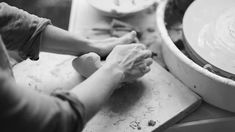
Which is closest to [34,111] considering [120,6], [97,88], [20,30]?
[97,88]

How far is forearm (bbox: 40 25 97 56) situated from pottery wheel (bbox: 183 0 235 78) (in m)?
0.38

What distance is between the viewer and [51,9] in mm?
1560

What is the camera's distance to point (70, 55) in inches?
48.8

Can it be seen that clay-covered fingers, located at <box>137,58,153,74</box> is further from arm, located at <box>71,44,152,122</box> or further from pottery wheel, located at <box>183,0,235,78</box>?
pottery wheel, located at <box>183,0,235,78</box>

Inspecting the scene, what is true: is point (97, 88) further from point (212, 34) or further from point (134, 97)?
point (212, 34)

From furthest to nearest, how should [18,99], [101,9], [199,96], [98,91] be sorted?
1. [101,9]
2. [199,96]
3. [98,91]
4. [18,99]

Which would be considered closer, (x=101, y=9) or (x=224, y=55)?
(x=224, y=55)

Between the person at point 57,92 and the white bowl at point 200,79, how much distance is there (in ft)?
0.32

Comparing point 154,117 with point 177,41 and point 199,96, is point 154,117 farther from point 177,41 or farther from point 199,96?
point 177,41

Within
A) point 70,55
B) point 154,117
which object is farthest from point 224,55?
point 70,55

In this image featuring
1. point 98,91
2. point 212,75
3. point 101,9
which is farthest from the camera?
point 101,9

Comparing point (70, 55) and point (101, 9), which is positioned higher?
point (101, 9)

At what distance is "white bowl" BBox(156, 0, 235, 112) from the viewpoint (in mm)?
1036

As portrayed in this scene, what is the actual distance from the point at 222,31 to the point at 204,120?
1.12 ft
